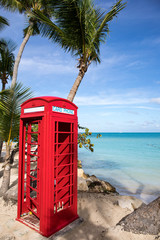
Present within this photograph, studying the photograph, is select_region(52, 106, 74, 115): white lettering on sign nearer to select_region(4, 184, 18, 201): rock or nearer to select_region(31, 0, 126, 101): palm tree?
select_region(31, 0, 126, 101): palm tree

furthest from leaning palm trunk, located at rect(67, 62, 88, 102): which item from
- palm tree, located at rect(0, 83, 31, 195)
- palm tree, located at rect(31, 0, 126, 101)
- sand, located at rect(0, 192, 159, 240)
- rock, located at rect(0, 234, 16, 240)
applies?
rock, located at rect(0, 234, 16, 240)

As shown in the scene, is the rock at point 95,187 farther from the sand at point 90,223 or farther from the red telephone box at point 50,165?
the red telephone box at point 50,165

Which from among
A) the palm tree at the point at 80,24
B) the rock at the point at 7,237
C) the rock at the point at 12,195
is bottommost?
the rock at the point at 7,237

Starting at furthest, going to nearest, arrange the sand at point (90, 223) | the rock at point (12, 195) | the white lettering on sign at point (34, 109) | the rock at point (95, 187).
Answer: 1. the rock at point (95, 187)
2. the rock at point (12, 195)
3. the white lettering on sign at point (34, 109)
4. the sand at point (90, 223)

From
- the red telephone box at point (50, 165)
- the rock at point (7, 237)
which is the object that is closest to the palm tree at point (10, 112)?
the red telephone box at point (50, 165)

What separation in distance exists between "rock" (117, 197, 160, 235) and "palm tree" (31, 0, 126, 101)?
13.0 feet

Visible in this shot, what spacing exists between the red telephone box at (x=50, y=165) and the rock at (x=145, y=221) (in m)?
1.33

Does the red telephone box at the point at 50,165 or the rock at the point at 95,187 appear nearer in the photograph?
the red telephone box at the point at 50,165

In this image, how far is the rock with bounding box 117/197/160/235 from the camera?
3.38 meters

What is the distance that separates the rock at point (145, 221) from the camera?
3381mm

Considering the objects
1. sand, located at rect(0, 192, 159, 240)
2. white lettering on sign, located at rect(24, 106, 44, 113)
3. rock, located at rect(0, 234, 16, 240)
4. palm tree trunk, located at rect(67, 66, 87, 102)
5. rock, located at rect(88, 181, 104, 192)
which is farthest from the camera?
rock, located at rect(88, 181, 104, 192)

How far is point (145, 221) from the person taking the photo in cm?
349

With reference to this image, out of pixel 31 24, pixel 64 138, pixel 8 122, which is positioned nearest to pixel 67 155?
pixel 64 138

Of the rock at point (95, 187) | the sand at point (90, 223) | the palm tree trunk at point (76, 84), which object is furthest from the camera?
the rock at point (95, 187)
